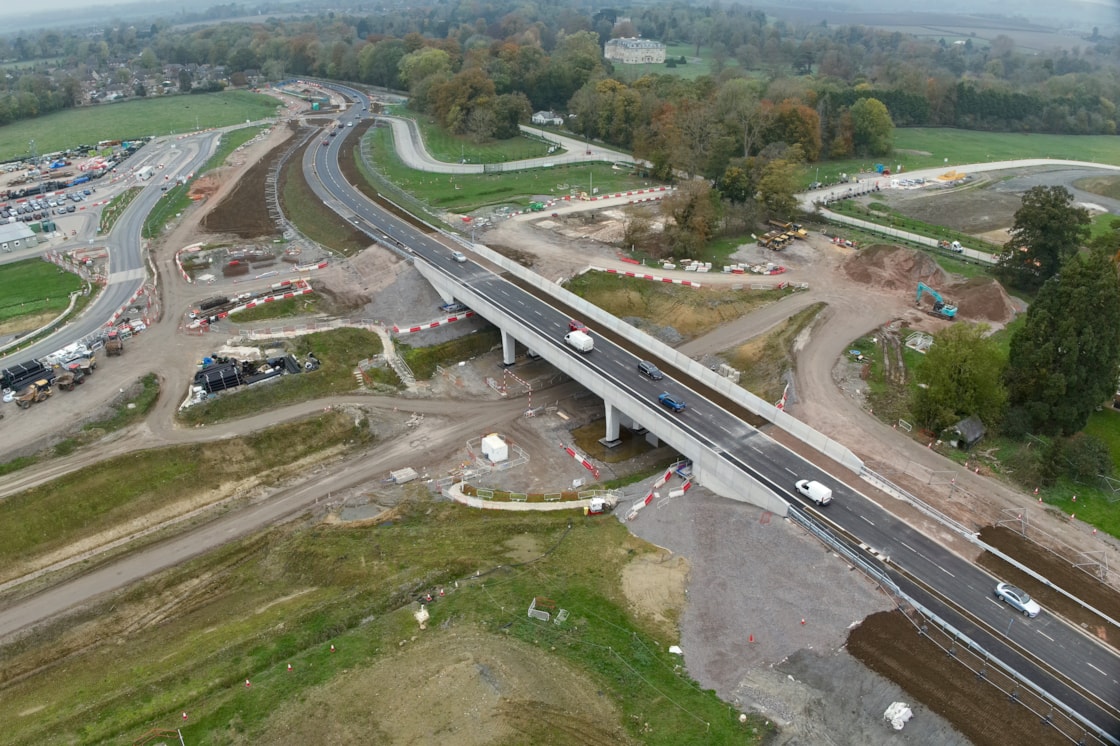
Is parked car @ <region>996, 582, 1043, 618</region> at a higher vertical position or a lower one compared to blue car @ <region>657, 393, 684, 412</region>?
lower

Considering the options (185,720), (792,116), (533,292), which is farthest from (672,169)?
(185,720)

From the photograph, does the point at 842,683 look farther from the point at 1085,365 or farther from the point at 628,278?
the point at 628,278

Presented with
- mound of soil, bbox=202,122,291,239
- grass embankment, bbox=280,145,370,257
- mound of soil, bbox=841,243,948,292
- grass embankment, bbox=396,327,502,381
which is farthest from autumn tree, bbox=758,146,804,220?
mound of soil, bbox=202,122,291,239

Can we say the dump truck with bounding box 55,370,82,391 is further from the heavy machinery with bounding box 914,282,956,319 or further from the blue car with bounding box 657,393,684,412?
the heavy machinery with bounding box 914,282,956,319

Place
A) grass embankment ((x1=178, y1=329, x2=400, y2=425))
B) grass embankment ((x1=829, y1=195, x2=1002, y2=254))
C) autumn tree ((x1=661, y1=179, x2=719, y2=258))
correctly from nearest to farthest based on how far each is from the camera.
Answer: grass embankment ((x1=178, y1=329, x2=400, y2=425))
autumn tree ((x1=661, y1=179, x2=719, y2=258))
grass embankment ((x1=829, y1=195, x2=1002, y2=254))

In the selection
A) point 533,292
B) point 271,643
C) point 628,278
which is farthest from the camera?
point 628,278

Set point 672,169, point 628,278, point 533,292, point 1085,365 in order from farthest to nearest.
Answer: point 672,169, point 628,278, point 533,292, point 1085,365
